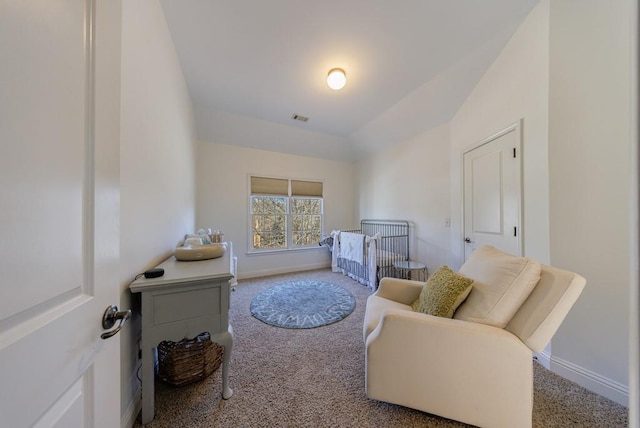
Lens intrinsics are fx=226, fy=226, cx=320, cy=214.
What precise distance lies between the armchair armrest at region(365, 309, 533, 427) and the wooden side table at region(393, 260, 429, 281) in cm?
221

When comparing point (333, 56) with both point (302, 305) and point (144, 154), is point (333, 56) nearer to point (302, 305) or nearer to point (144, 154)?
point (144, 154)

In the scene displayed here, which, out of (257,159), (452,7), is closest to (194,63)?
(257,159)

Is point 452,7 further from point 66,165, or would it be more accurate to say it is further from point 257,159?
point 257,159

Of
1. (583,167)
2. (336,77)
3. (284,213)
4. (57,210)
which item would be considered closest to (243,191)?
(284,213)

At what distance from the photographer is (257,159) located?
4422 millimetres

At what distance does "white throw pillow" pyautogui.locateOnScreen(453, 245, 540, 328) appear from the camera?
1229mm

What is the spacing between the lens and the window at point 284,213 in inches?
178

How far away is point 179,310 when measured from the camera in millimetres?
1329

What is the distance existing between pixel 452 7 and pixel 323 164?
3440 mm

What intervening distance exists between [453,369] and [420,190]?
3054 millimetres

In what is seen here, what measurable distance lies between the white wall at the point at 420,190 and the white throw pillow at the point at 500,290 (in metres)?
2.12

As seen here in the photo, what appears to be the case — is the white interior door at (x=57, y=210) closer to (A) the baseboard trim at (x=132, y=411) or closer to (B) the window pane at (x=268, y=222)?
(A) the baseboard trim at (x=132, y=411)

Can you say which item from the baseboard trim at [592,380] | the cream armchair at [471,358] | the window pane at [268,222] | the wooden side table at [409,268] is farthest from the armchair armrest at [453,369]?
the window pane at [268,222]

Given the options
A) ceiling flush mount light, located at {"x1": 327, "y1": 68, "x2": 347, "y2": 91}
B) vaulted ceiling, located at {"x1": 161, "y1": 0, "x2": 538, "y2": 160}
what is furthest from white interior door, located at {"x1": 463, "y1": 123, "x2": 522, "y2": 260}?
ceiling flush mount light, located at {"x1": 327, "y1": 68, "x2": 347, "y2": 91}
